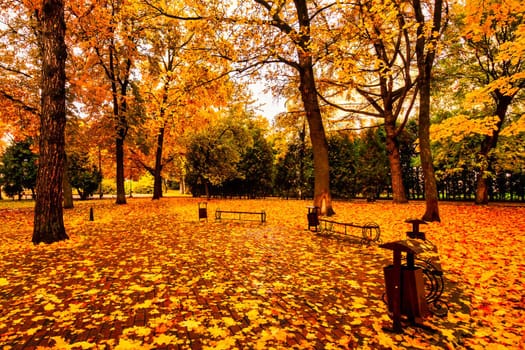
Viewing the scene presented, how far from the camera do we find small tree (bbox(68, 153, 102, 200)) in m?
31.9

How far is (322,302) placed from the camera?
424cm

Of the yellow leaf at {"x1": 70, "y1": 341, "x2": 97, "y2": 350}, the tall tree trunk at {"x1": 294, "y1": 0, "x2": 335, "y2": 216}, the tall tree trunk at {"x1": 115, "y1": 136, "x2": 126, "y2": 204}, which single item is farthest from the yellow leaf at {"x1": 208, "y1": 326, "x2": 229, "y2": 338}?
the tall tree trunk at {"x1": 115, "y1": 136, "x2": 126, "y2": 204}

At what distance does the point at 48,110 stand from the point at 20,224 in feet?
23.2

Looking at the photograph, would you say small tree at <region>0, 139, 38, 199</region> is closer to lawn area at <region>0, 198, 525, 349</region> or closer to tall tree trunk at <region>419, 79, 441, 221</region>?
lawn area at <region>0, 198, 525, 349</region>

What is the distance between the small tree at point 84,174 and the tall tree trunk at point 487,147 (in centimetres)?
3631

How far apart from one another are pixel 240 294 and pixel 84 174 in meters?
35.9

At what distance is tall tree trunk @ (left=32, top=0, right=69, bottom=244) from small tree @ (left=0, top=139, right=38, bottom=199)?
2891 centimetres

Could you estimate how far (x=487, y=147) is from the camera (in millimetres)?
16453

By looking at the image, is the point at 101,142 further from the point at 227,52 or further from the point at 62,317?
the point at 62,317

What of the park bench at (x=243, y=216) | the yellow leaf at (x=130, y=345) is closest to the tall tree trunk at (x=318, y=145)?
the park bench at (x=243, y=216)

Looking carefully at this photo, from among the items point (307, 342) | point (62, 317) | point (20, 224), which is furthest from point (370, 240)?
point (20, 224)

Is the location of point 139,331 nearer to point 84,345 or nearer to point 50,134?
point 84,345

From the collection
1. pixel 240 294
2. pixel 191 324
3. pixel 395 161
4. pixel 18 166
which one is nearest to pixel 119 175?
pixel 18 166

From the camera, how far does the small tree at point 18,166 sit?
1193 inches
